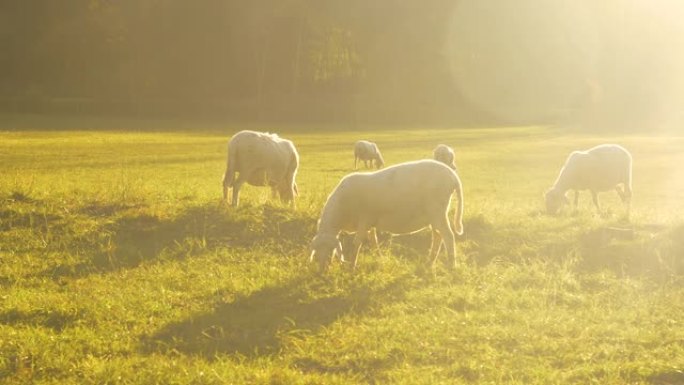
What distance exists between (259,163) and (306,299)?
6805 millimetres

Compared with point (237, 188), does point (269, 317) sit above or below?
below

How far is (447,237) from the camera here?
35.9 ft

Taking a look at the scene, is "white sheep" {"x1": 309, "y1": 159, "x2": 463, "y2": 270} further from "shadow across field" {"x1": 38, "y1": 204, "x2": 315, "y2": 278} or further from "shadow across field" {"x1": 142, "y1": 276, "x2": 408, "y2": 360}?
"shadow across field" {"x1": 38, "y1": 204, "x2": 315, "y2": 278}

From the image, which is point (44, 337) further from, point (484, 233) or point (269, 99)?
point (269, 99)

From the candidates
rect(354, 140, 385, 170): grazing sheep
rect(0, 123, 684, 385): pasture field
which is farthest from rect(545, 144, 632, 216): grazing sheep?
rect(354, 140, 385, 170): grazing sheep

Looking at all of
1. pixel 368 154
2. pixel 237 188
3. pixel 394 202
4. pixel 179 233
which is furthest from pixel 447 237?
pixel 368 154

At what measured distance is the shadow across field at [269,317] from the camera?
24.8 ft

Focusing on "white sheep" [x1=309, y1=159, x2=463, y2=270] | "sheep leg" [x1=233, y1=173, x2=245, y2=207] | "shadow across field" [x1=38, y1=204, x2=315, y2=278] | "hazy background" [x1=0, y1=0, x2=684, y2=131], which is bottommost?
"shadow across field" [x1=38, y1=204, x2=315, y2=278]

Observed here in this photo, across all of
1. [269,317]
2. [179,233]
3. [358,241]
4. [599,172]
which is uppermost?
[599,172]

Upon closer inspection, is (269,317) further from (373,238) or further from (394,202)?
(373,238)

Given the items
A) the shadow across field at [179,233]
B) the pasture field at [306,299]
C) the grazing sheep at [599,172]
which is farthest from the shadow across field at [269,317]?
the grazing sheep at [599,172]

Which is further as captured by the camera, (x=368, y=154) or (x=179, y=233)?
(x=368, y=154)

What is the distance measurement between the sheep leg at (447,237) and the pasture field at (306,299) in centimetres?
18

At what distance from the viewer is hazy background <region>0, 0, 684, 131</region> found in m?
68.4
